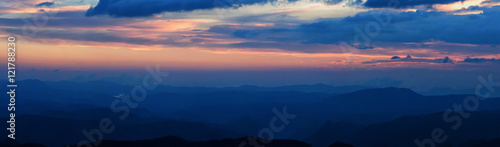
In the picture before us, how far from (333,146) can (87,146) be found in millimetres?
111184

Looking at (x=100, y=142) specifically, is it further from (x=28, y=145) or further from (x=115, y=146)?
(x=28, y=145)

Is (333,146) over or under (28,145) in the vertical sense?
under

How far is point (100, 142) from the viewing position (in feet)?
639

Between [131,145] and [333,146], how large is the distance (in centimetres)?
9303

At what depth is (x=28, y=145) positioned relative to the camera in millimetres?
193750

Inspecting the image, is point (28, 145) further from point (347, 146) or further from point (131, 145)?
point (347, 146)

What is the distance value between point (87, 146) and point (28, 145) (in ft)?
90.1

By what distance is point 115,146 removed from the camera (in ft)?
630

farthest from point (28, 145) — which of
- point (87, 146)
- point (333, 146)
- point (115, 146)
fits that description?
point (333, 146)

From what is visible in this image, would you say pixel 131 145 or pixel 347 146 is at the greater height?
pixel 131 145

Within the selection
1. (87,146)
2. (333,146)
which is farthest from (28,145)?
(333,146)

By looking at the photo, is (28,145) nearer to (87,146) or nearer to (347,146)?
(87,146)

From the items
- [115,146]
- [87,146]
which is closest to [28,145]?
[87,146]

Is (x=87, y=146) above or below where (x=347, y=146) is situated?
above
